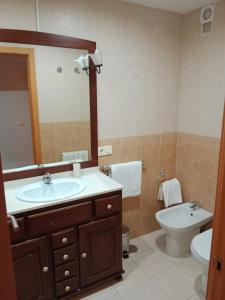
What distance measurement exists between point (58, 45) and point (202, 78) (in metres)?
1.41

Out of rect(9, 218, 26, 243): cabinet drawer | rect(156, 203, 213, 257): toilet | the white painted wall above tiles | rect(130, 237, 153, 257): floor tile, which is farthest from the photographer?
rect(130, 237, 153, 257): floor tile

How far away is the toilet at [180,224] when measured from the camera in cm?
220

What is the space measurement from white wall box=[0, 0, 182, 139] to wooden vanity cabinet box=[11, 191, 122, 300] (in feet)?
2.55

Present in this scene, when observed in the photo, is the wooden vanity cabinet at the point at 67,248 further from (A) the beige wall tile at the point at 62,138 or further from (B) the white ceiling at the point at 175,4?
(B) the white ceiling at the point at 175,4

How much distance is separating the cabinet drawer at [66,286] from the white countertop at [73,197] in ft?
2.13

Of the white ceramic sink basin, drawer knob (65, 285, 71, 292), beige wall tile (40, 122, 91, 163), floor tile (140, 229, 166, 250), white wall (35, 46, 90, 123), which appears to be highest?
white wall (35, 46, 90, 123)

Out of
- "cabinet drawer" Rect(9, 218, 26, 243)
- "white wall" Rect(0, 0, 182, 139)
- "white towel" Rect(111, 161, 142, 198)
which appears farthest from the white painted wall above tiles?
"cabinet drawer" Rect(9, 218, 26, 243)

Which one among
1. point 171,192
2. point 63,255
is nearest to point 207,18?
point 171,192

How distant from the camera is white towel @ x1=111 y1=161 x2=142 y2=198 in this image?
225 cm

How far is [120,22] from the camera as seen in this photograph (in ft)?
6.84

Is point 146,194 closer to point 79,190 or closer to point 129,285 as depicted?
point 129,285

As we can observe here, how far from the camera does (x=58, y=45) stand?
6.06 feet

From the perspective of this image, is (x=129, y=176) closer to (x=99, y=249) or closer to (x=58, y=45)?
(x=99, y=249)

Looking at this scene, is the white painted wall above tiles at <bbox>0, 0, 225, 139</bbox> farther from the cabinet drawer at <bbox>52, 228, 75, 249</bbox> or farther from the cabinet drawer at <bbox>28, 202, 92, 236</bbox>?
the cabinet drawer at <bbox>52, 228, 75, 249</bbox>
